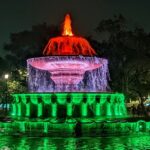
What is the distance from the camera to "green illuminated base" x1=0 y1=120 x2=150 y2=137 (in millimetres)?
19453

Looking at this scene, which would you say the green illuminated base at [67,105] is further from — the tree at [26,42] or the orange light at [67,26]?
the tree at [26,42]

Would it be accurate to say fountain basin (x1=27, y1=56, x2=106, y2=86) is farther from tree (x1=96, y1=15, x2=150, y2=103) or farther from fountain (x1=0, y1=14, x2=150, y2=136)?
tree (x1=96, y1=15, x2=150, y2=103)

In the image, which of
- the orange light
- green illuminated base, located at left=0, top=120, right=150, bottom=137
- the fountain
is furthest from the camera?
the orange light

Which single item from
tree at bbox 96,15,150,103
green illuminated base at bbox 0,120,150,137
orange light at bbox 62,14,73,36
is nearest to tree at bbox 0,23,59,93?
tree at bbox 96,15,150,103

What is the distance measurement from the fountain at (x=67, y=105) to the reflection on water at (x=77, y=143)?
0.91 metres

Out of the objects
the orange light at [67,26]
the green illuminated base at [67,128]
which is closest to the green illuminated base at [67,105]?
the green illuminated base at [67,128]

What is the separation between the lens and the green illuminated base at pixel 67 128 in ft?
63.8

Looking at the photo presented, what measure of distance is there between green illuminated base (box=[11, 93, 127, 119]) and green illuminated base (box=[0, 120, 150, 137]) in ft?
7.30

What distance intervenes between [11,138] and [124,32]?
112 feet

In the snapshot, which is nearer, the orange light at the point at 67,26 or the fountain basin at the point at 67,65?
the fountain basin at the point at 67,65

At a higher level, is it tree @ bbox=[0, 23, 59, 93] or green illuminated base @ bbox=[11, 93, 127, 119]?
tree @ bbox=[0, 23, 59, 93]

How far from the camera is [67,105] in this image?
2217 cm

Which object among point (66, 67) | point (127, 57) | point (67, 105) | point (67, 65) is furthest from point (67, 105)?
point (127, 57)

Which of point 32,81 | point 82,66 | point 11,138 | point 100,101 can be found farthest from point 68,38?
point 32,81
